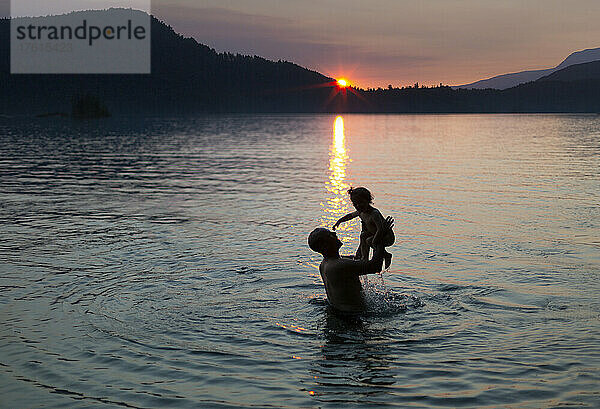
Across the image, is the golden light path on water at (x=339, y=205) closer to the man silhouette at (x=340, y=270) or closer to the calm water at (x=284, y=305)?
the calm water at (x=284, y=305)

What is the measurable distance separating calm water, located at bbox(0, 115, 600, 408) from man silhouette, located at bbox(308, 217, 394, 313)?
0.34 meters

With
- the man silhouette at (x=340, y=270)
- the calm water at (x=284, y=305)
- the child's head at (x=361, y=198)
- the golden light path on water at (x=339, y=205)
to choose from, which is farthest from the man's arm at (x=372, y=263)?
the golden light path on water at (x=339, y=205)

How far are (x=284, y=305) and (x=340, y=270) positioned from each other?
196 centimetres

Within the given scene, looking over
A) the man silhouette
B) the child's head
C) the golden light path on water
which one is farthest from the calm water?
the child's head

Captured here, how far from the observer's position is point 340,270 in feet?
30.9

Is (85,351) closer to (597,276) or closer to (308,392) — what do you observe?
(308,392)

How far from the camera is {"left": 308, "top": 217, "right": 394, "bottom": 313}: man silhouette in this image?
29.8ft

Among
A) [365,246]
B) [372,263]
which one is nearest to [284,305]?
[365,246]

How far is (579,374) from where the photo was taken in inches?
316

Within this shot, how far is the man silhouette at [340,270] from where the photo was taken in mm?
9070

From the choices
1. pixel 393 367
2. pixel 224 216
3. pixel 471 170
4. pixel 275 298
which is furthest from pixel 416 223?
pixel 471 170

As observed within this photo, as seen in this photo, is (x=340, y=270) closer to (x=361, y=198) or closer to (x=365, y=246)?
(x=365, y=246)

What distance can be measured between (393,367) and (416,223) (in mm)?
10622

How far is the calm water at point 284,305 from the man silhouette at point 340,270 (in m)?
0.34
